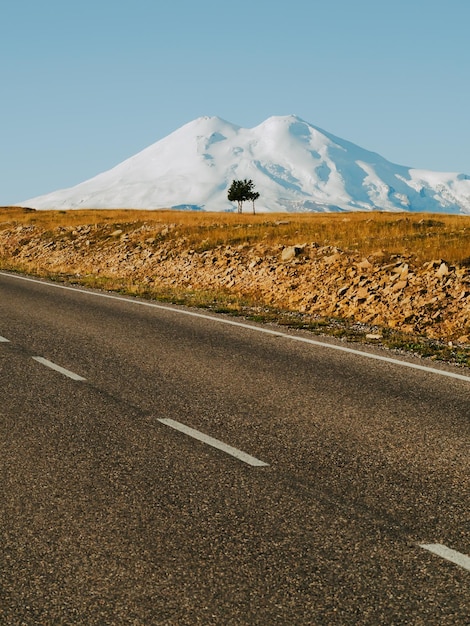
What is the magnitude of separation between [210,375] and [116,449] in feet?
9.75

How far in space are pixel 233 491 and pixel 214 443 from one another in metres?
1.08

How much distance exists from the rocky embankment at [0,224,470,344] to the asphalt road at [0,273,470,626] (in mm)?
4243

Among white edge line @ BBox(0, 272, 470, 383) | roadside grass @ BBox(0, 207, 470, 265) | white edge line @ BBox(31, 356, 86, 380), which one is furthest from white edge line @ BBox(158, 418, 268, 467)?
roadside grass @ BBox(0, 207, 470, 265)

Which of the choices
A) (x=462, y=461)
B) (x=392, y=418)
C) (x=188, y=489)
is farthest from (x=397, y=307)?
(x=188, y=489)

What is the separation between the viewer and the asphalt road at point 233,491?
12.7 ft

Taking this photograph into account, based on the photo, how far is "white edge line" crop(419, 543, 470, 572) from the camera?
422 centimetres

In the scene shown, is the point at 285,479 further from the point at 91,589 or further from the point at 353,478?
the point at 91,589

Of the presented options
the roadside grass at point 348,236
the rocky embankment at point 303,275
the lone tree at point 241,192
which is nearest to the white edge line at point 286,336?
the rocky embankment at point 303,275

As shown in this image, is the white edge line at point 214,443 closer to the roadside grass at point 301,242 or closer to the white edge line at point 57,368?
the white edge line at point 57,368

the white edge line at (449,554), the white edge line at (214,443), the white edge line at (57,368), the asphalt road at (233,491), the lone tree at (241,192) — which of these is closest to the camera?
the asphalt road at (233,491)

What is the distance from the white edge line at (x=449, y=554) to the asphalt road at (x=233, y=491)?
0.6 inches

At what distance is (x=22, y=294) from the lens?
17797mm

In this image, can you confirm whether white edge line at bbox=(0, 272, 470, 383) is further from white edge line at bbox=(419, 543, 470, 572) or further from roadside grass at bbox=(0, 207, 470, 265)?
roadside grass at bbox=(0, 207, 470, 265)

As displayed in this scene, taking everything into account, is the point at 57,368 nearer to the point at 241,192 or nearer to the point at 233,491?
the point at 233,491
